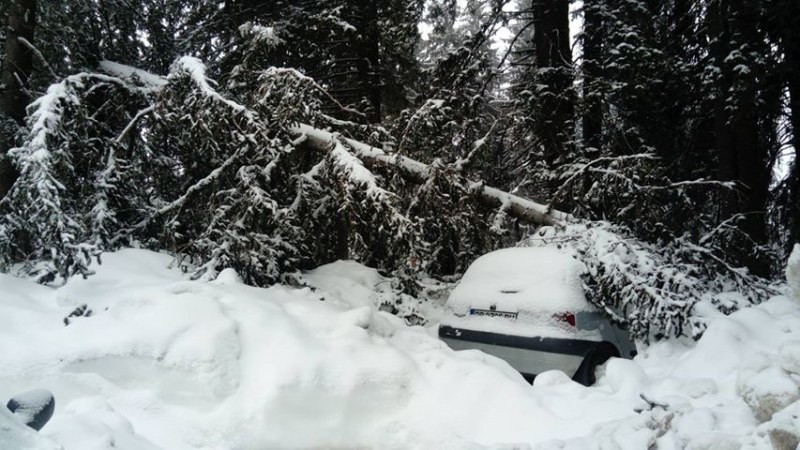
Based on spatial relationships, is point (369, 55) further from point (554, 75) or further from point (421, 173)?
point (421, 173)

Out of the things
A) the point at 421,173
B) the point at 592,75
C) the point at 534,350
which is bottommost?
the point at 534,350

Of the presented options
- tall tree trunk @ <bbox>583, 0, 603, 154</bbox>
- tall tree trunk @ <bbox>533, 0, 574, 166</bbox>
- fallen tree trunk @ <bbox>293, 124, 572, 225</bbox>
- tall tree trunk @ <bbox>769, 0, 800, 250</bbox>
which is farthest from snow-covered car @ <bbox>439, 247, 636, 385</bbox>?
tall tree trunk @ <bbox>769, 0, 800, 250</bbox>

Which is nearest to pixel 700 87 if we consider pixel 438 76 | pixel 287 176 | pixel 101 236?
pixel 438 76

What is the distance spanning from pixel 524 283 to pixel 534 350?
773mm

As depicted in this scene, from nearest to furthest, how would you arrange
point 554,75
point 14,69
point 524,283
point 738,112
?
point 524,283, point 14,69, point 738,112, point 554,75

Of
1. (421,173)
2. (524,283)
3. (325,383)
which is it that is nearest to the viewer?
(325,383)

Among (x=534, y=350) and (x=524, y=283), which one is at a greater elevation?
(x=524, y=283)

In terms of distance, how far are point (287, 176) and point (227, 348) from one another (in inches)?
160

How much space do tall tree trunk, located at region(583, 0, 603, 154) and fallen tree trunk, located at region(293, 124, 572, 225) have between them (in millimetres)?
2258

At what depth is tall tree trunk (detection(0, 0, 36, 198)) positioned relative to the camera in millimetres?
6738

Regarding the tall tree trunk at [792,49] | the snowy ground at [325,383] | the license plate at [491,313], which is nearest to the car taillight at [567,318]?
the license plate at [491,313]

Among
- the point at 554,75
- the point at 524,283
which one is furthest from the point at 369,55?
the point at 524,283

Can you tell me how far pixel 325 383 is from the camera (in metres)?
4.04

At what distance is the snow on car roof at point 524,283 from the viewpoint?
5.38 meters
